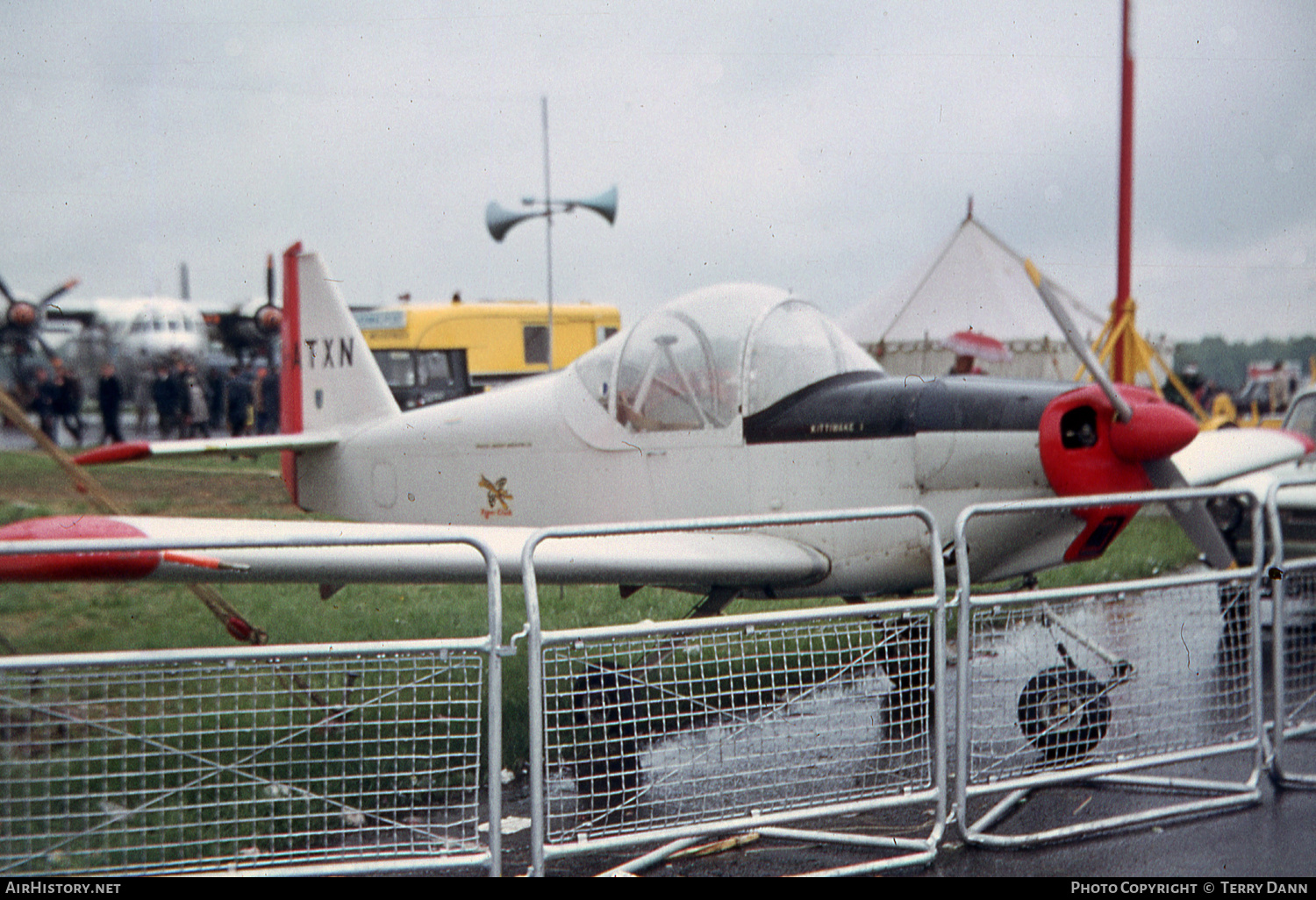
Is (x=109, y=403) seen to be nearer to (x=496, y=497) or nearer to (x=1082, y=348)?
(x=496, y=497)

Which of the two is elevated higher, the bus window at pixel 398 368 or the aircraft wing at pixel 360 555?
the bus window at pixel 398 368

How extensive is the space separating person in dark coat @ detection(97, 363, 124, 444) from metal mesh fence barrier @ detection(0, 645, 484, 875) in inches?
339

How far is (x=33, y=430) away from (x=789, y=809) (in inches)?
132

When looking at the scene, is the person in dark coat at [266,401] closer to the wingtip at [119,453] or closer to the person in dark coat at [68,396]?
the person in dark coat at [68,396]

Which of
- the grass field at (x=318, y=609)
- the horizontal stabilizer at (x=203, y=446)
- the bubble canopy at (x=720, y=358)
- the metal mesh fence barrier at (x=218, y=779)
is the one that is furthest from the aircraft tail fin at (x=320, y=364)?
the metal mesh fence barrier at (x=218, y=779)

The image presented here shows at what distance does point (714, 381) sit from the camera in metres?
5.02

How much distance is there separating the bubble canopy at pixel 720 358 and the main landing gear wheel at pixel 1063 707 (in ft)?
5.68

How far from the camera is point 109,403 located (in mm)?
12602

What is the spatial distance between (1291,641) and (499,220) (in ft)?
15.6

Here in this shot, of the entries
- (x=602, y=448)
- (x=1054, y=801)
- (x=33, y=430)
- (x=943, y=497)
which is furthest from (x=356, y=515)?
(x=1054, y=801)

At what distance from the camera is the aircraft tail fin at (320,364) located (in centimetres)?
736

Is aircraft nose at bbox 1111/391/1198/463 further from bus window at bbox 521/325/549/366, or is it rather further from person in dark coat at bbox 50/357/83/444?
bus window at bbox 521/325/549/366

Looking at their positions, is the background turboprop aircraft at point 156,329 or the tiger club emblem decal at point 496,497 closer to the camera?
the tiger club emblem decal at point 496,497

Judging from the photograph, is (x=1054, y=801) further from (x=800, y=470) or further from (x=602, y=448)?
(x=602, y=448)
